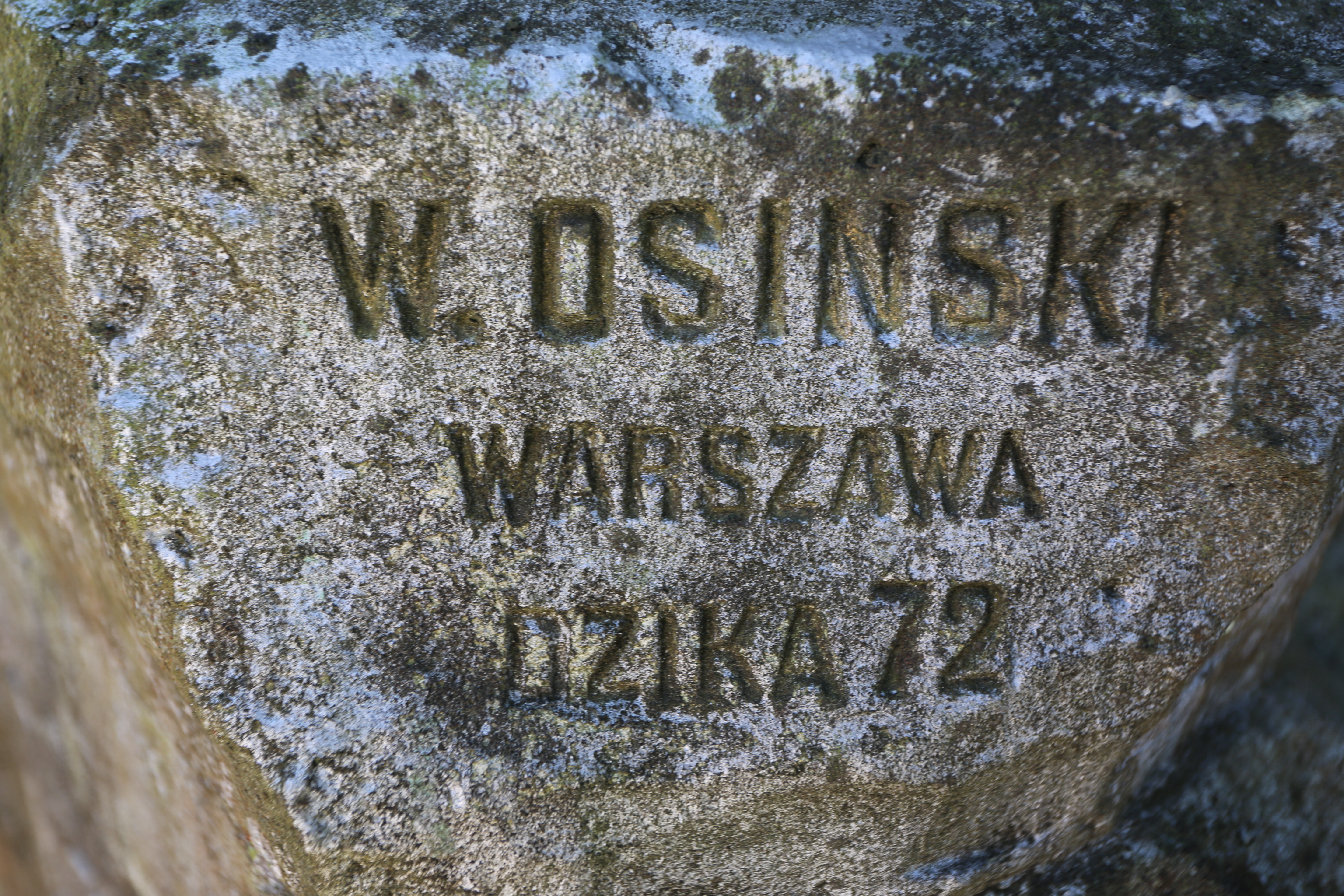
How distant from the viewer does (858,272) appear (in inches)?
33.3

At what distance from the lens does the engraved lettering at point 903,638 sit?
3.03 ft

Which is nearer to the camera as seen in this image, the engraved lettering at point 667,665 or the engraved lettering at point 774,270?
the engraved lettering at point 774,270

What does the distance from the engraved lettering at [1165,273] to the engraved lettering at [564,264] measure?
0.49 m

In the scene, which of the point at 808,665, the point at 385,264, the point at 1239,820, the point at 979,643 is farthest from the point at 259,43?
the point at 1239,820

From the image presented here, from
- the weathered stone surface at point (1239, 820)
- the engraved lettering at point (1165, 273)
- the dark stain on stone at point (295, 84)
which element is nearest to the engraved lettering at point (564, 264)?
the dark stain on stone at point (295, 84)

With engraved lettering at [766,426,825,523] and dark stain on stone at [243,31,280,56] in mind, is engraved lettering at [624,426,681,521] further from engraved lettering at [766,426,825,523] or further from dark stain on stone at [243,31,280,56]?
dark stain on stone at [243,31,280,56]

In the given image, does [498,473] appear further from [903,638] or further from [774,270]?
[903,638]

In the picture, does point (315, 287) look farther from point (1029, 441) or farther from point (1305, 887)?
point (1305, 887)

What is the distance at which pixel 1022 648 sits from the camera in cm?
93

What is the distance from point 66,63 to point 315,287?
27 centimetres

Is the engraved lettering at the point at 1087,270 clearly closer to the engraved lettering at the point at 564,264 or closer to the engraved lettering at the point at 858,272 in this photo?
the engraved lettering at the point at 858,272

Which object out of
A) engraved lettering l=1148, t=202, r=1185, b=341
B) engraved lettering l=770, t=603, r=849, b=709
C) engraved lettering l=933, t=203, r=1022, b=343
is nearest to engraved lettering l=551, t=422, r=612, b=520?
engraved lettering l=770, t=603, r=849, b=709

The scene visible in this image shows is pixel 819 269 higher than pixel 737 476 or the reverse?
higher

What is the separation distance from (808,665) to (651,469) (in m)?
0.26
